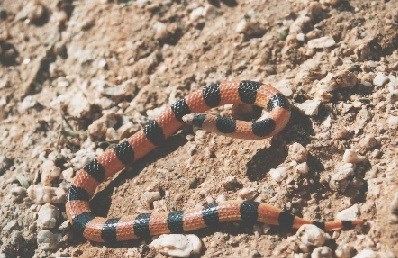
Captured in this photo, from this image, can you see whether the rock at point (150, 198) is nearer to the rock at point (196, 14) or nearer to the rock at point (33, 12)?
the rock at point (196, 14)

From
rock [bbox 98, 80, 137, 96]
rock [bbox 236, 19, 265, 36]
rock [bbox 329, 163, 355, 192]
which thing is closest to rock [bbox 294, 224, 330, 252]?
rock [bbox 329, 163, 355, 192]

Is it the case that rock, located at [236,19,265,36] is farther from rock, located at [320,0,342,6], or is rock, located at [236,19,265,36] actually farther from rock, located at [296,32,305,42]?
rock, located at [320,0,342,6]

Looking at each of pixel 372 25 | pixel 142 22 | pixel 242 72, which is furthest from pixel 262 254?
pixel 142 22

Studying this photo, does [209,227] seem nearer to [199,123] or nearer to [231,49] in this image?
[199,123]

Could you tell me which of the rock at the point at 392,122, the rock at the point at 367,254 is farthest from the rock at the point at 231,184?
the rock at the point at 392,122

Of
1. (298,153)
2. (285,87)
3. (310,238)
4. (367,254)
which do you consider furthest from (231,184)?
(367,254)

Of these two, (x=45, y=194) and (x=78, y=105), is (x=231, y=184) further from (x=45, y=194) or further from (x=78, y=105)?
(x=78, y=105)
